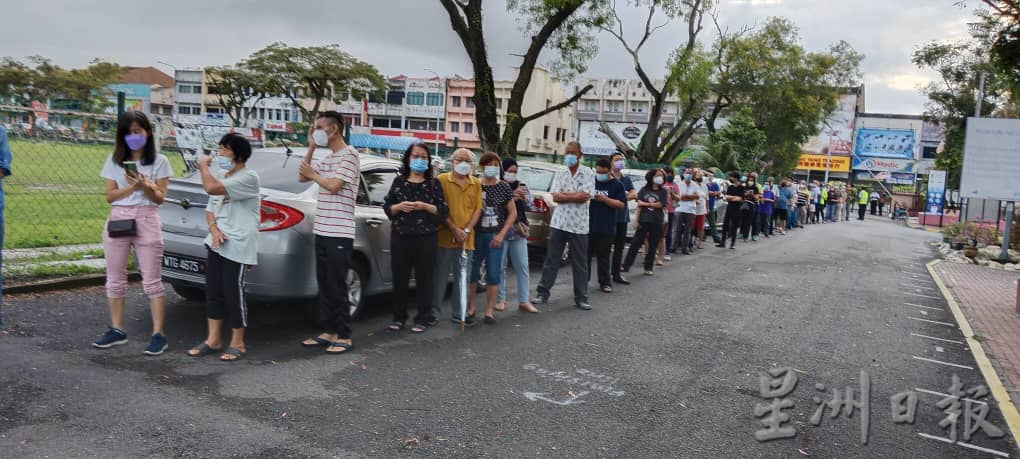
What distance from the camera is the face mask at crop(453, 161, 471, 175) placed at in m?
7.21

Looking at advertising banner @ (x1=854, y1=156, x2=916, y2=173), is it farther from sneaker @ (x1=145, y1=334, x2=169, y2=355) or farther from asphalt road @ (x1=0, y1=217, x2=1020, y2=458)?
sneaker @ (x1=145, y1=334, x2=169, y2=355)

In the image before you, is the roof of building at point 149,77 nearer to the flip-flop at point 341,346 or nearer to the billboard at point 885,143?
the billboard at point 885,143

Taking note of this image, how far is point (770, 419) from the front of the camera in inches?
209

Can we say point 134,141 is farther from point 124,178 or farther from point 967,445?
point 967,445

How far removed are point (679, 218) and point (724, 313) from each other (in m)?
6.43

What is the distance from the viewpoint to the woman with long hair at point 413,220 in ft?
22.6

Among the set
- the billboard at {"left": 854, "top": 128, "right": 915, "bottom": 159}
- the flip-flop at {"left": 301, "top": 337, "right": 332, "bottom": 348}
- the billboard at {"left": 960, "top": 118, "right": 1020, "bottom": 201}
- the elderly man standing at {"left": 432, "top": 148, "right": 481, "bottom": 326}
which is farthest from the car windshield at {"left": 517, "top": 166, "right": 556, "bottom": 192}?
the billboard at {"left": 854, "top": 128, "right": 915, "bottom": 159}

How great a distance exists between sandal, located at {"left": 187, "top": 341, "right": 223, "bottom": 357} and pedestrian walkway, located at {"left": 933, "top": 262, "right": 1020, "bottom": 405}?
637 centimetres

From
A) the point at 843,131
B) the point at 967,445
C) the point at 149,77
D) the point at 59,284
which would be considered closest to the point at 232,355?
the point at 59,284

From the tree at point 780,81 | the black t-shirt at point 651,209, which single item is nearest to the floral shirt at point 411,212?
the black t-shirt at point 651,209

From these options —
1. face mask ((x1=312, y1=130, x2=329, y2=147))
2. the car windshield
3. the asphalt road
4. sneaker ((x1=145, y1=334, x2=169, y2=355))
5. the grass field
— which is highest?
face mask ((x1=312, y1=130, x2=329, y2=147))

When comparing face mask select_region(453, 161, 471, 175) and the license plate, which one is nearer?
the license plate

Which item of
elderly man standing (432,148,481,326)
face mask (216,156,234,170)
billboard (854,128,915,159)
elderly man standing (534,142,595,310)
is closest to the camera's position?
face mask (216,156,234,170)

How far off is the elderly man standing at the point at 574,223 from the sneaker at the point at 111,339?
4.63 metres
